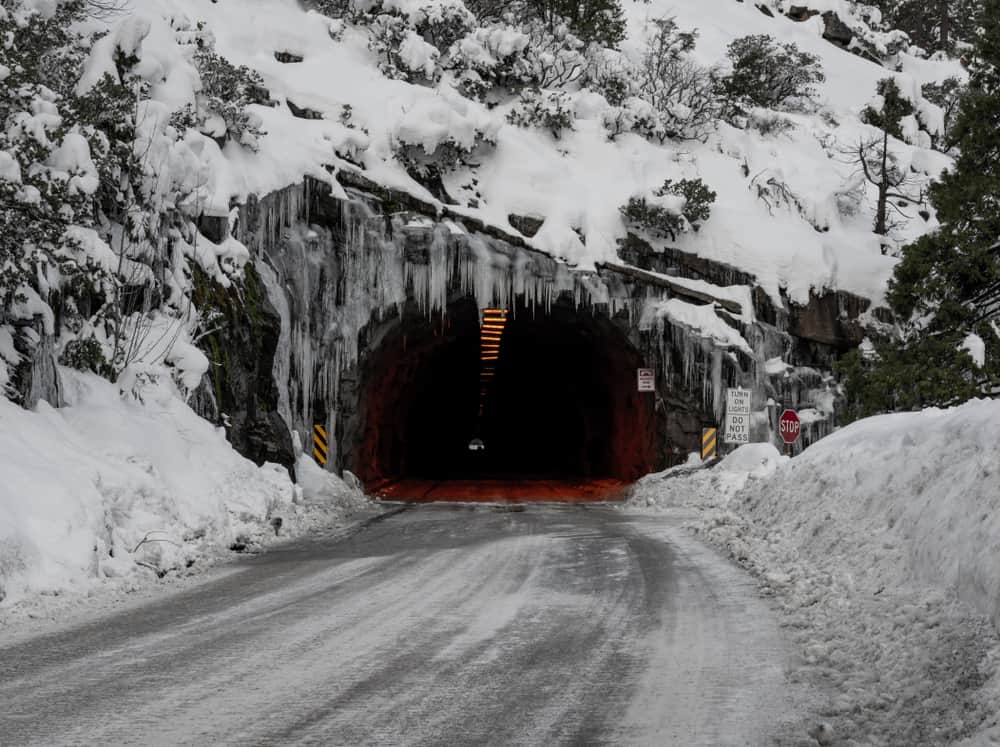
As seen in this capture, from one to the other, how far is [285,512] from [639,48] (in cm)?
3404

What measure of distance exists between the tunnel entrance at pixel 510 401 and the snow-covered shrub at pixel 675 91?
8389 millimetres

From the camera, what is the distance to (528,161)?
96.9 ft

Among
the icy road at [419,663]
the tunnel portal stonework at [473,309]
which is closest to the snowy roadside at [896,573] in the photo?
the icy road at [419,663]

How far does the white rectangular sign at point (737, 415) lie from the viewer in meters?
22.8

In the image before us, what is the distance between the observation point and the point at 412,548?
12.7 m

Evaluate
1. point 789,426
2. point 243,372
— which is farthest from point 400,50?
point 789,426

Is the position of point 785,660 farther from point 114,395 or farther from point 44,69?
point 44,69

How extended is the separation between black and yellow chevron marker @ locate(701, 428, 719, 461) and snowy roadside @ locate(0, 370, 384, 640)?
12335mm

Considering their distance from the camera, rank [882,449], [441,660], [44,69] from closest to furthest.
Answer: [441,660] → [882,449] → [44,69]

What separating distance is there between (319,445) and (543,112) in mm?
14548

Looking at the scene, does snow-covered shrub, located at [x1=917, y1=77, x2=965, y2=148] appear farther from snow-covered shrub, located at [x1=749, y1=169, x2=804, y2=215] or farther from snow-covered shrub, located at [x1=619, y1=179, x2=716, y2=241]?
snow-covered shrub, located at [x1=619, y1=179, x2=716, y2=241]

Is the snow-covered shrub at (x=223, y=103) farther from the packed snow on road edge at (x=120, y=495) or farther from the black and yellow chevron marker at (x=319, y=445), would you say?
the packed snow on road edge at (x=120, y=495)

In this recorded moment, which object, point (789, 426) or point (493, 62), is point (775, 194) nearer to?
point (493, 62)

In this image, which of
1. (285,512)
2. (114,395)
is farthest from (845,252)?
(114,395)
